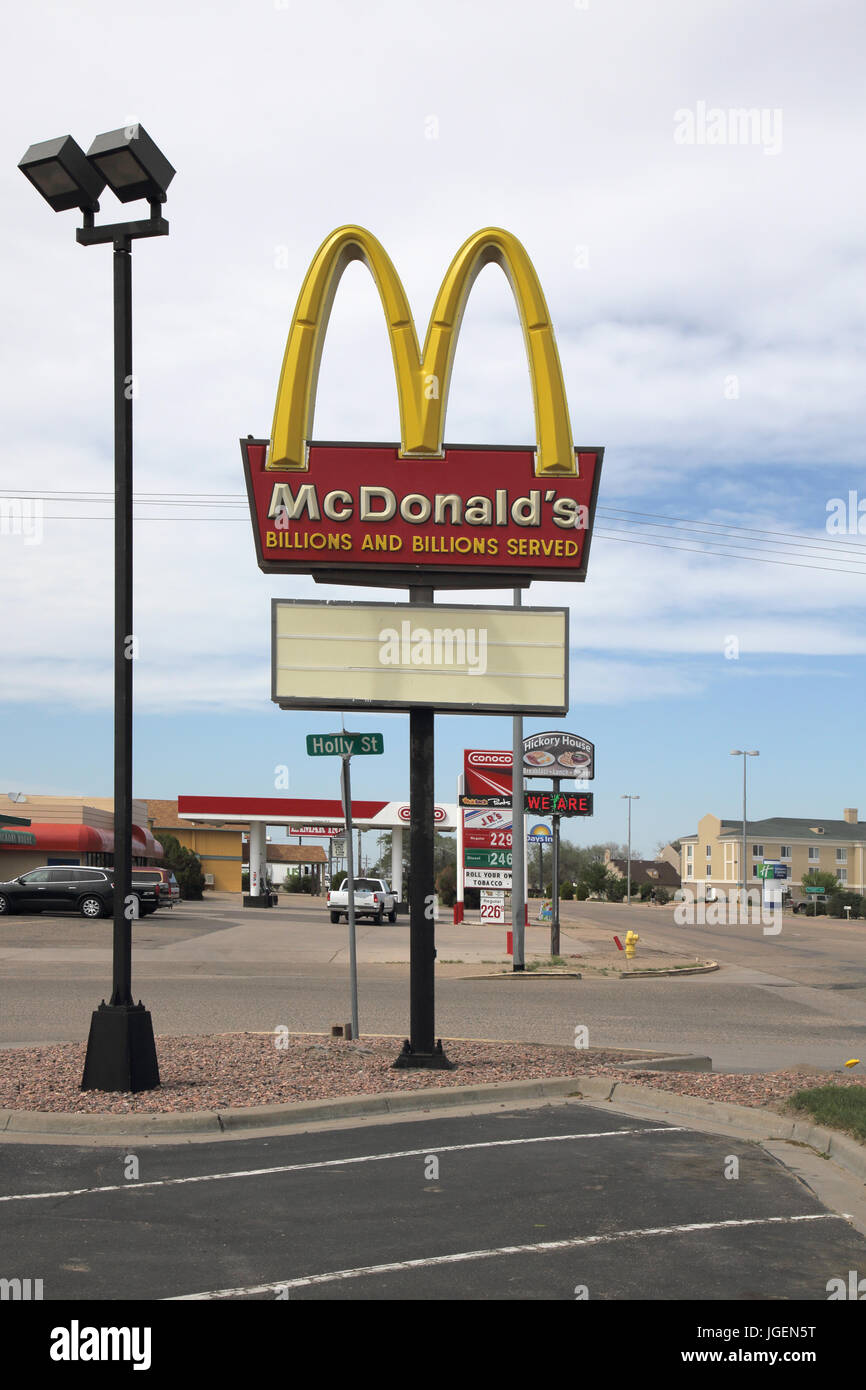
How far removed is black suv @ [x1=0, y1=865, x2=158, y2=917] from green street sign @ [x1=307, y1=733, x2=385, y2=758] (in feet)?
87.4

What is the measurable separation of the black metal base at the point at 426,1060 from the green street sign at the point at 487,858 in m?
23.7

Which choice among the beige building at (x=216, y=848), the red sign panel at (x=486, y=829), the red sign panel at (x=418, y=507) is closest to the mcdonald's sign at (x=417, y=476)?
the red sign panel at (x=418, y=507)

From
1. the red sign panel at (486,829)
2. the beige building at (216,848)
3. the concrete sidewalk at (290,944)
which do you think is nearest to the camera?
the concrete sidewalk at (290,944)

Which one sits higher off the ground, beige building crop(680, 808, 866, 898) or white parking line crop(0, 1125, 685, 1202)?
white parking line crop(0, 1125, 685, 1202)

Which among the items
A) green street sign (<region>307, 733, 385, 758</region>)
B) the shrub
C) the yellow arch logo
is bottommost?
the shrub

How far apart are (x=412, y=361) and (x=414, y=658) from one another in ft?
8.66

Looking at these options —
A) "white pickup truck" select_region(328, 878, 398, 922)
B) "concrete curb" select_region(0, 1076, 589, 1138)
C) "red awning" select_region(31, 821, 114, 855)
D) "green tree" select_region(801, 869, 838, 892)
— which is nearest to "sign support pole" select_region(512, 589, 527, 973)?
"concrete curb" select_region(0, 1076, 589, 1138)

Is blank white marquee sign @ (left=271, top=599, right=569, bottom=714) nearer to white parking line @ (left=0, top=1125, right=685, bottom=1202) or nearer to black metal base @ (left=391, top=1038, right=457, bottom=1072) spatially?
black metal base @ (left=391, top=1038, right=457, bottom=1072)

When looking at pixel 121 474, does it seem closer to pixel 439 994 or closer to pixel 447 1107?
pixel 447 1107

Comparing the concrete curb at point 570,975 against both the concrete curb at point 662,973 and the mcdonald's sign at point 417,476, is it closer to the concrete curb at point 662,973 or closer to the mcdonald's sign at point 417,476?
the concrete curb at point 662,973

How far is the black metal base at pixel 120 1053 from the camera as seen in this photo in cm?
936

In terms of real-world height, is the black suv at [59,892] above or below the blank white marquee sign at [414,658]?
below

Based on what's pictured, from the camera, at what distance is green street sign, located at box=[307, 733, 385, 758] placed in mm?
11711
